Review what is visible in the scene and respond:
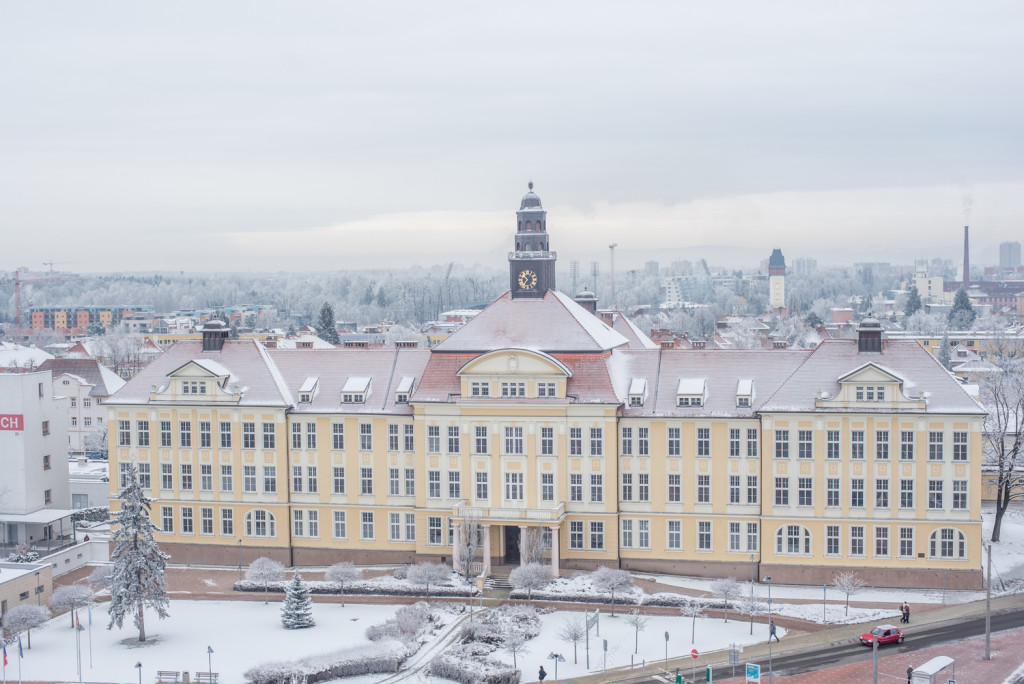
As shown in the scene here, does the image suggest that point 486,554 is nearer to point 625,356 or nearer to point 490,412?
point 490,412

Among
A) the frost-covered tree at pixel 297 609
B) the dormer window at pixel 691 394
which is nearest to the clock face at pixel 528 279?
the dormer window at pixel 691 394

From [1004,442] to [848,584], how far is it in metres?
25.8

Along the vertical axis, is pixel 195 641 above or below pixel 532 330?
below

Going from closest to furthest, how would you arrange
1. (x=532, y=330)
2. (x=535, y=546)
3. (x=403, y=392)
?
(x=535, y=546) < (x=532, y=330) < (x=403, y=392)

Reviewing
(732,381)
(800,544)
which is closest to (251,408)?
(732,381)

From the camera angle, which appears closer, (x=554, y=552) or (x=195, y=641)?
(x=195, y=641)

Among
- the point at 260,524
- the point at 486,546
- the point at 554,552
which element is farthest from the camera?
the point at 260,524

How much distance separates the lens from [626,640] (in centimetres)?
5500

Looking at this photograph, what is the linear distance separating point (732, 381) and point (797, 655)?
19.1m

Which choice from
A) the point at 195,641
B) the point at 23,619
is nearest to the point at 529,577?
the point at 195,641

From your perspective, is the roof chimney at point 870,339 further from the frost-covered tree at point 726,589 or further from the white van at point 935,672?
the white van at point 935,672

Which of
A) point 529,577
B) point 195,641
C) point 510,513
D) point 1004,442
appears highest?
point 1004,442

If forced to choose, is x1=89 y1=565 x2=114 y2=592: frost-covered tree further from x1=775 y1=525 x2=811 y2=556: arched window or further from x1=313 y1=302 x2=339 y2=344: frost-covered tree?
x1=313 y1=302 x2=339 y2=344: frost-covered tree

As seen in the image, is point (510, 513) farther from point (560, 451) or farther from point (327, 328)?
point (327, 328)
